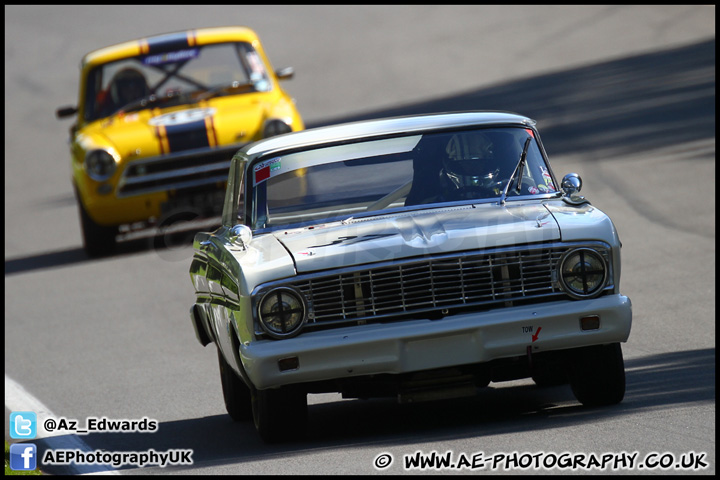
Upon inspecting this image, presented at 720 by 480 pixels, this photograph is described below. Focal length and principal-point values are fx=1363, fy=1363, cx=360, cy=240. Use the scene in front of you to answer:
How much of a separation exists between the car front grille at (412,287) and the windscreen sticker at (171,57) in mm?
8969

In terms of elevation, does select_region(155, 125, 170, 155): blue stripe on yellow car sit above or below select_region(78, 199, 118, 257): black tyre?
above

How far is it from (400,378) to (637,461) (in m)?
1.31

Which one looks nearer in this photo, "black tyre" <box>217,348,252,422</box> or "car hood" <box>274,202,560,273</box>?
"car hood" <box>274,202,560,273</box>

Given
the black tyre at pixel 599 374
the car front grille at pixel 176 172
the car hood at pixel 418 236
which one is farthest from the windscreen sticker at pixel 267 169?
the car front grille at pixel 176 172

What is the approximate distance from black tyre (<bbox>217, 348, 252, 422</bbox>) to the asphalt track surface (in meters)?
0.15

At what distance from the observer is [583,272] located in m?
6.39

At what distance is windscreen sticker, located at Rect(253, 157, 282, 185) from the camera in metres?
7.42

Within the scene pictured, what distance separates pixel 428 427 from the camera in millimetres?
6762

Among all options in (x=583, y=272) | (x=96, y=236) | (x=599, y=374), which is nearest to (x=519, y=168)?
(x=583, y=272)

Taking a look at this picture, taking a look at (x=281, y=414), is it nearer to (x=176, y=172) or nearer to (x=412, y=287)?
(x=412, y=287)

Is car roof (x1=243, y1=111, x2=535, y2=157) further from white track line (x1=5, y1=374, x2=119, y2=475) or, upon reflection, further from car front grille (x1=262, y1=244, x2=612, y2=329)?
white track line (x1=5, y1=374, x2=119, y2=475)
